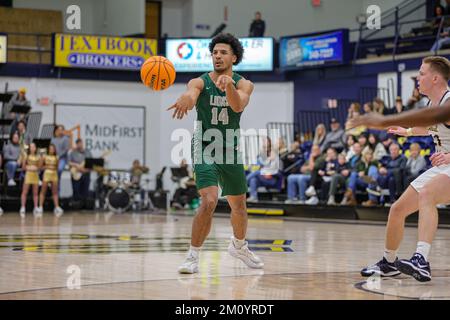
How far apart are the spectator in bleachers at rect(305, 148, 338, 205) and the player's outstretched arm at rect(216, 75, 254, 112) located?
11319 mm

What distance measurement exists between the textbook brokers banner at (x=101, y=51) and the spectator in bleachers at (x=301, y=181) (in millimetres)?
7964

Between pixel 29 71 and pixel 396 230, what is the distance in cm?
1958

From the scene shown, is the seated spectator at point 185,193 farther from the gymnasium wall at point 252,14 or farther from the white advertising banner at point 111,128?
the gymnasium wall at point 252,14

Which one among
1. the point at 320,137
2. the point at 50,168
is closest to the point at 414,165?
the point at 320,137

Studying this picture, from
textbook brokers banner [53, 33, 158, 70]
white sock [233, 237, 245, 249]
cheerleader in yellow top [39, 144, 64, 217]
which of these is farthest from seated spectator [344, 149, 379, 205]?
white sock [233, 237, 245, 249]

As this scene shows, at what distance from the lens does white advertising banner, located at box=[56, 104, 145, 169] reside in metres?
25.8

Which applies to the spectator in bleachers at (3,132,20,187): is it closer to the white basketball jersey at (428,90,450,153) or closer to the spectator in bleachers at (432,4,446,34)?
the spectator in bleachers at (432,4,446,34)

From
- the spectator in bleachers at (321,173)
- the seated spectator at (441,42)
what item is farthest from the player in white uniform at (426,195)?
the seated spectator at (441,42)

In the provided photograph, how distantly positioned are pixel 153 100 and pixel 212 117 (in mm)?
19093

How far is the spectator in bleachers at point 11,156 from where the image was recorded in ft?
72.2

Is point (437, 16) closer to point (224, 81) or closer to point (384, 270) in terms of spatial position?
point (384, 270)

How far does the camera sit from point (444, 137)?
23.6ft

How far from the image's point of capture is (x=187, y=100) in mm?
7316

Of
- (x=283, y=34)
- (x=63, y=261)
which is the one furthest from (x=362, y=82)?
(x=63, y=261)
